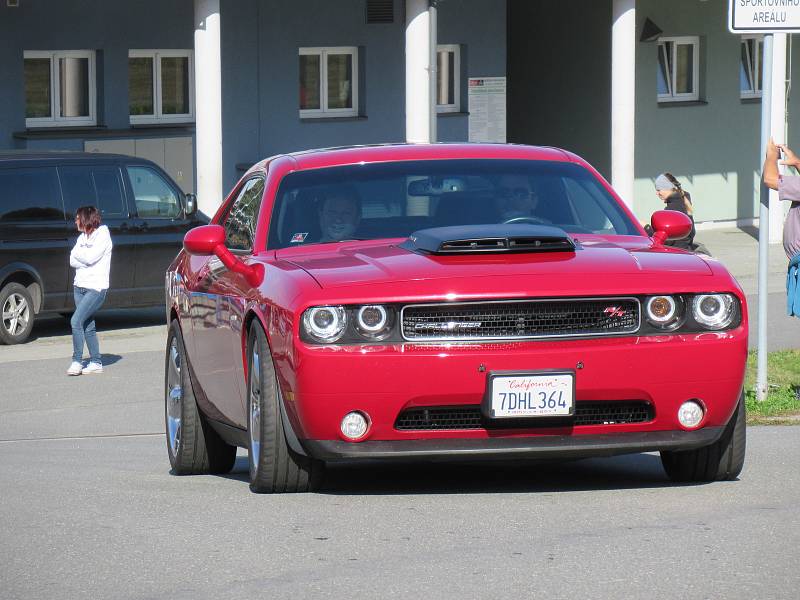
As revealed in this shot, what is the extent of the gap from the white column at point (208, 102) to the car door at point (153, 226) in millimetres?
2824

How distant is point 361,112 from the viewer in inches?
1086

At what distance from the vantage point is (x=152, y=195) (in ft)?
63.6

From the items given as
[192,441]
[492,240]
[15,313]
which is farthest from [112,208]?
[492,240]

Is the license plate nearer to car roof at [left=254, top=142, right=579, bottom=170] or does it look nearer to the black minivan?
car roof at [left=254, top=142, right=579, bottom=170]

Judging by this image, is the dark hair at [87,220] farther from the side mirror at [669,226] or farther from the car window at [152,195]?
the side mirror at [669,226]

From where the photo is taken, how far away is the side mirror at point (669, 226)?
316 inches

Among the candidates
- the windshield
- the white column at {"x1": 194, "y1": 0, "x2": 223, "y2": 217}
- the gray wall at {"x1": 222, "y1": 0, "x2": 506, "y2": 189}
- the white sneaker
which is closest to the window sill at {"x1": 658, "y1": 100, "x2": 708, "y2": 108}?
the gray wall at {"x1": 222, "y1": 0, "x2": 506, "y2": 189}

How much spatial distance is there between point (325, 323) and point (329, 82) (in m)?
20.7

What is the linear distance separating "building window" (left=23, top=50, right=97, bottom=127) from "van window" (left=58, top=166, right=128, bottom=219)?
211 inches

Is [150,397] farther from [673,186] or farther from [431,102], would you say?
[431,102]

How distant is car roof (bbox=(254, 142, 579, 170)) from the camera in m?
8.39

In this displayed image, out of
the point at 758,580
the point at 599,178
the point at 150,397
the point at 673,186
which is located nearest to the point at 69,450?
the point at 150,397

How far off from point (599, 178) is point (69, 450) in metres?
4.33

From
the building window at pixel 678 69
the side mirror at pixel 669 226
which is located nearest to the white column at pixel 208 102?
the building window at pixel 678 69
